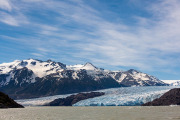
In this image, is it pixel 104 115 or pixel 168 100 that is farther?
pixel 168 100

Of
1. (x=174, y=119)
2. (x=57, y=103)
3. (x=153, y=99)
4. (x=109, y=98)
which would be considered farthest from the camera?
(x=57, y=103)

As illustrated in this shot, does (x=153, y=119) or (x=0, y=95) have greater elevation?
(x=0, y=95)

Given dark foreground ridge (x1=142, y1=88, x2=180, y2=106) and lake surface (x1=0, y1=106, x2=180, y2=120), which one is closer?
lake surface (x1=0, y1=106, x2=180, y2=120)

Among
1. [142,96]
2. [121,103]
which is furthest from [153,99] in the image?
[121,103]

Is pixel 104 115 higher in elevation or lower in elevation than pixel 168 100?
lower

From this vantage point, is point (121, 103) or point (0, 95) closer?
point (0, 95)

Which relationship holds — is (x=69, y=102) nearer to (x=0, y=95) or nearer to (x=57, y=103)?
(x=57, y=103)

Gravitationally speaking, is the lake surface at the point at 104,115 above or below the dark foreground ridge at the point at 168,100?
below

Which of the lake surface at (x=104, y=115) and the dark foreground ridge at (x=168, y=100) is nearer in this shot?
the lake surface at (x=104, y=115)

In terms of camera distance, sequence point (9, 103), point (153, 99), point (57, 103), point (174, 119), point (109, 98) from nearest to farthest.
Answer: point (174, 119), point (9, 103), point (153, 99), point (109, 98), point (57, 103)

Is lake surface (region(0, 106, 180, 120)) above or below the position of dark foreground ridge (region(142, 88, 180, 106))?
below
